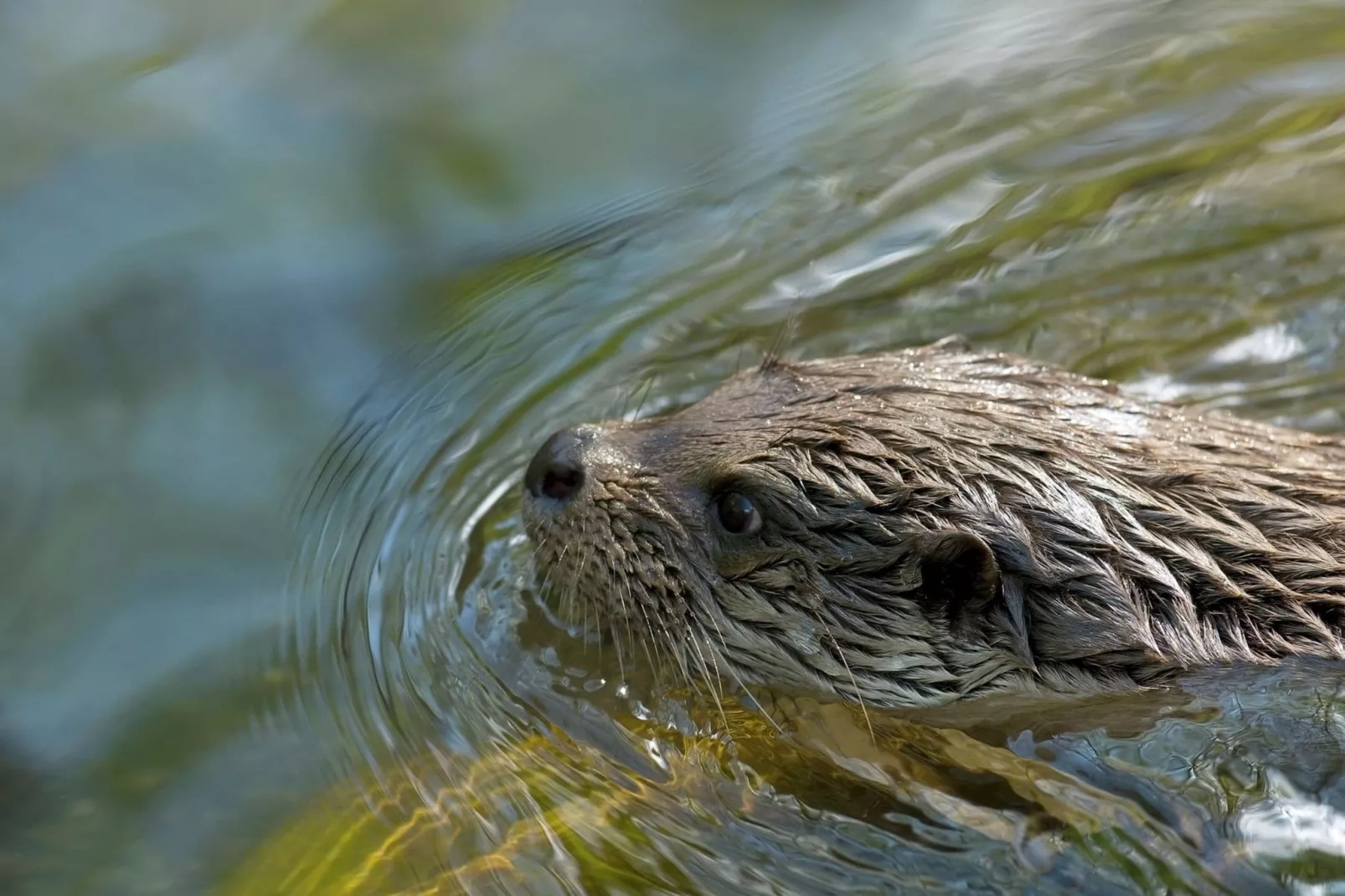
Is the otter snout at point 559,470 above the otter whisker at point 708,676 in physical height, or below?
above

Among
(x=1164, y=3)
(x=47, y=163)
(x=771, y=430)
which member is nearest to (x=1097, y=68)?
(x=1164, y=3)

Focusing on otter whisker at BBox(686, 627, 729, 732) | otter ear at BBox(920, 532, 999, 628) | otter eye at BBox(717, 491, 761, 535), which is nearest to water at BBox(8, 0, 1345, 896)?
otter whisker at BBox(686, 627, 729, 732)

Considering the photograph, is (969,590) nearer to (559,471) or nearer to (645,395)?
(559,471)

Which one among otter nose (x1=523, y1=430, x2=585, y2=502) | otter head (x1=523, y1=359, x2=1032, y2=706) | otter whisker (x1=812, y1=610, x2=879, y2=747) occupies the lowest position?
otter whisker (x1=812, y1=610, x2=879, y2=747)

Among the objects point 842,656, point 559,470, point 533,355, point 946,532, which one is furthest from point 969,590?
point 533,355

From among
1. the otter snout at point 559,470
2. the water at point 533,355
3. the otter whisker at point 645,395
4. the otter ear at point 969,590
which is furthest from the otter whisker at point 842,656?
the otter whisker at point 645,395

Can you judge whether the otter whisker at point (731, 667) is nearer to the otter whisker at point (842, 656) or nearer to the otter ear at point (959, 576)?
the otter whisker at point (842, 656)

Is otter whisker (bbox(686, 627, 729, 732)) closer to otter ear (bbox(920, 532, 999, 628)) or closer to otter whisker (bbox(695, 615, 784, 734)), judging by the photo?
otter whisker (bbox(695, 615, 784, 734))
